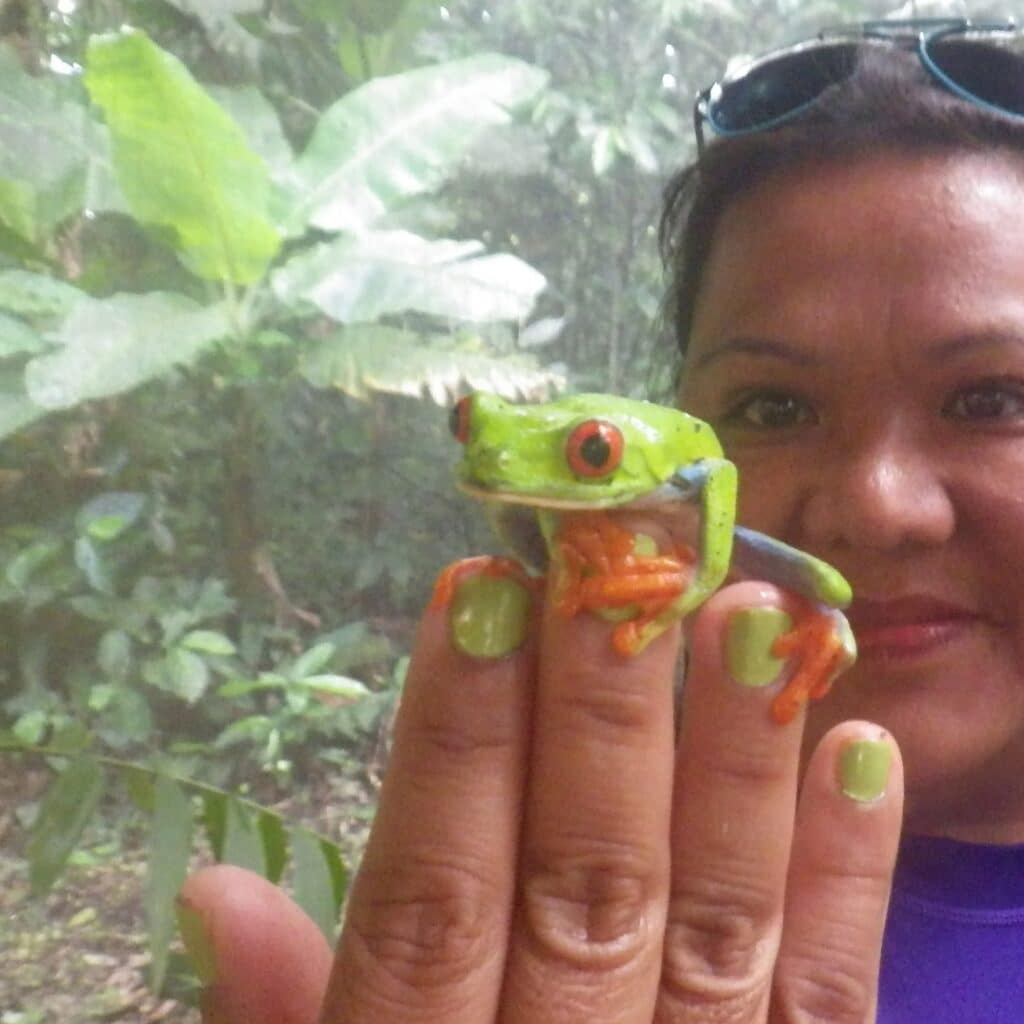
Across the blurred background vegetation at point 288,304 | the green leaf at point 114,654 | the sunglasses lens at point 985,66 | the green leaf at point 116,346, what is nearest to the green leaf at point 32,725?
the blurred background vegetation at point 288,304

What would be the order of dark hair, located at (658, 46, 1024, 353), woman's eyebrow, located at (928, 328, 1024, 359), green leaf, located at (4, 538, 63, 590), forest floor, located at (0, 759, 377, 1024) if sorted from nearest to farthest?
woman's eyebrow, located at (928, 328, 1024, 359), dark hair, located at (658, 46, 1024, 353), forest floor, located at (0, 759, 377, 1024), green leaf, located at (4, 538, 63, 590)

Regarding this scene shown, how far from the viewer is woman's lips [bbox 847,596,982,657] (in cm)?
107

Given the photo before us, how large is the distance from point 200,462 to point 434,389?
19.7 inches

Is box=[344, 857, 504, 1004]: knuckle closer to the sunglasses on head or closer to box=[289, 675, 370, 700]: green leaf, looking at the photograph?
Answer: the sunglasses on head

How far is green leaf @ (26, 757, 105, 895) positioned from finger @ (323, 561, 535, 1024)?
80cm

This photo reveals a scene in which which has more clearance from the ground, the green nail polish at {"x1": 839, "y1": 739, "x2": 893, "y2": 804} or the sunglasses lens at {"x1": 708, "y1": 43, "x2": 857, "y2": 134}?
the sunglasses lens at {"x1": 708, "y1": 43, "x2": 857, "y2": 134}

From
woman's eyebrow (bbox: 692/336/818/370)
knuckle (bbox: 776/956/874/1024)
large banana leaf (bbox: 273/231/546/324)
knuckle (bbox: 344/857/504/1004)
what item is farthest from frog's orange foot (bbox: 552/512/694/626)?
large banana leaf (bbox: 273/231/546/324)

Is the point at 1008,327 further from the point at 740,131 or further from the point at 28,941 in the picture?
the point at 28,941

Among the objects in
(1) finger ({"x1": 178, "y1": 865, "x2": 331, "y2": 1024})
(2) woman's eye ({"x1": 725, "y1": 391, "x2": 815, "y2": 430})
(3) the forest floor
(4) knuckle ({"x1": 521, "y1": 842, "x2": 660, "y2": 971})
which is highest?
(2) woman's eye ({"x1": 725, "y1": 391, "x2": 815, "y2": 430})

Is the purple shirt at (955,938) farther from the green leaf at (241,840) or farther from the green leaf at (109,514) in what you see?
the green leaf at (109,514)

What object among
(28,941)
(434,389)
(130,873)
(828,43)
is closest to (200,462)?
(434,389)

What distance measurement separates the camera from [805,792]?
0.79m

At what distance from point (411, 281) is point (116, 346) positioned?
1.83ft

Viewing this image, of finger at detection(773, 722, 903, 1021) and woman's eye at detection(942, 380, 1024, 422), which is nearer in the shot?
finger at detection(773, 722, 903, 1021)
